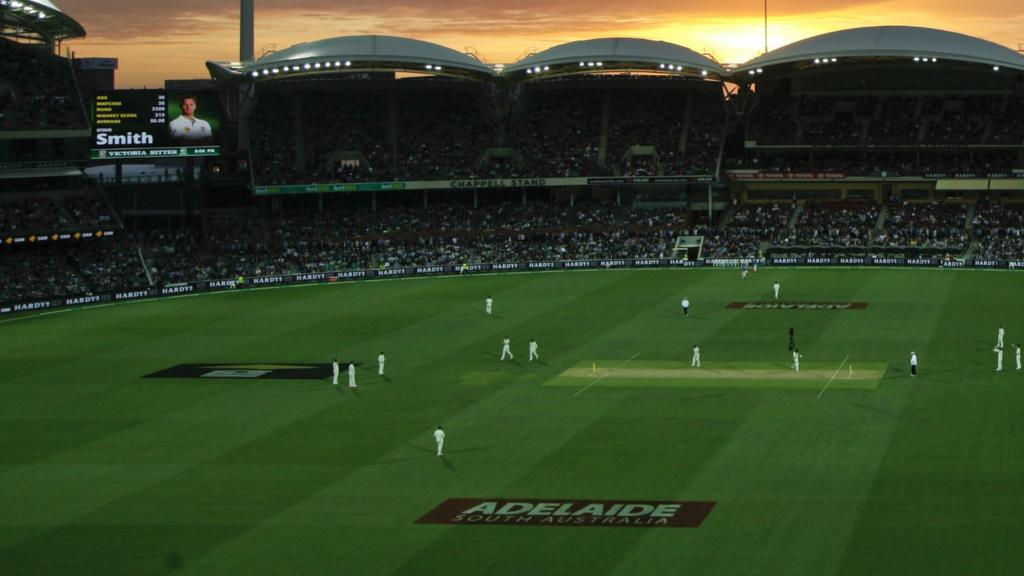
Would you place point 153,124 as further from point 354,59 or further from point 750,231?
point 750,231

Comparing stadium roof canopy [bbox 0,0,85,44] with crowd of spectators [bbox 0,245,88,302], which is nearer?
crowd of spectators [bbox 0,245,88,302]

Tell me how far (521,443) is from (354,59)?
5927 centimetres

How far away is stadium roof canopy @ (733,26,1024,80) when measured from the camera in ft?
305

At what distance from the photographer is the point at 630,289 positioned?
77938 mm

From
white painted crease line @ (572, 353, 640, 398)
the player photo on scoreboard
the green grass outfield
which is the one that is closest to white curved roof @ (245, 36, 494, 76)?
the player photo on scoreboard

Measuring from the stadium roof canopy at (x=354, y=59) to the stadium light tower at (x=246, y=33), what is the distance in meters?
9.92

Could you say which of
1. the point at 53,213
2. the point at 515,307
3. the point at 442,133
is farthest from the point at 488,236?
the point at 53,213

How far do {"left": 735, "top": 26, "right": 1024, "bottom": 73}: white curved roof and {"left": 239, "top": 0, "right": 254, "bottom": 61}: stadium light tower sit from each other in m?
39.9

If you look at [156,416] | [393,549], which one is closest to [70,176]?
[156,416]

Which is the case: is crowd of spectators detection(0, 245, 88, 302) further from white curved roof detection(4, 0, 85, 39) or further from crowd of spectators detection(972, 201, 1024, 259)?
crowd of spectators detection(972, 201, 1024, 259)

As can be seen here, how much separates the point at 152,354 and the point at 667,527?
34.3 meters

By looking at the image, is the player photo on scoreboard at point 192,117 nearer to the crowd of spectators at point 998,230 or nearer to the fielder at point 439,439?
the crowd of spectators at point 998,230

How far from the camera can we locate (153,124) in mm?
89062

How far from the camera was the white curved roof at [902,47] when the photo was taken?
92875mm
